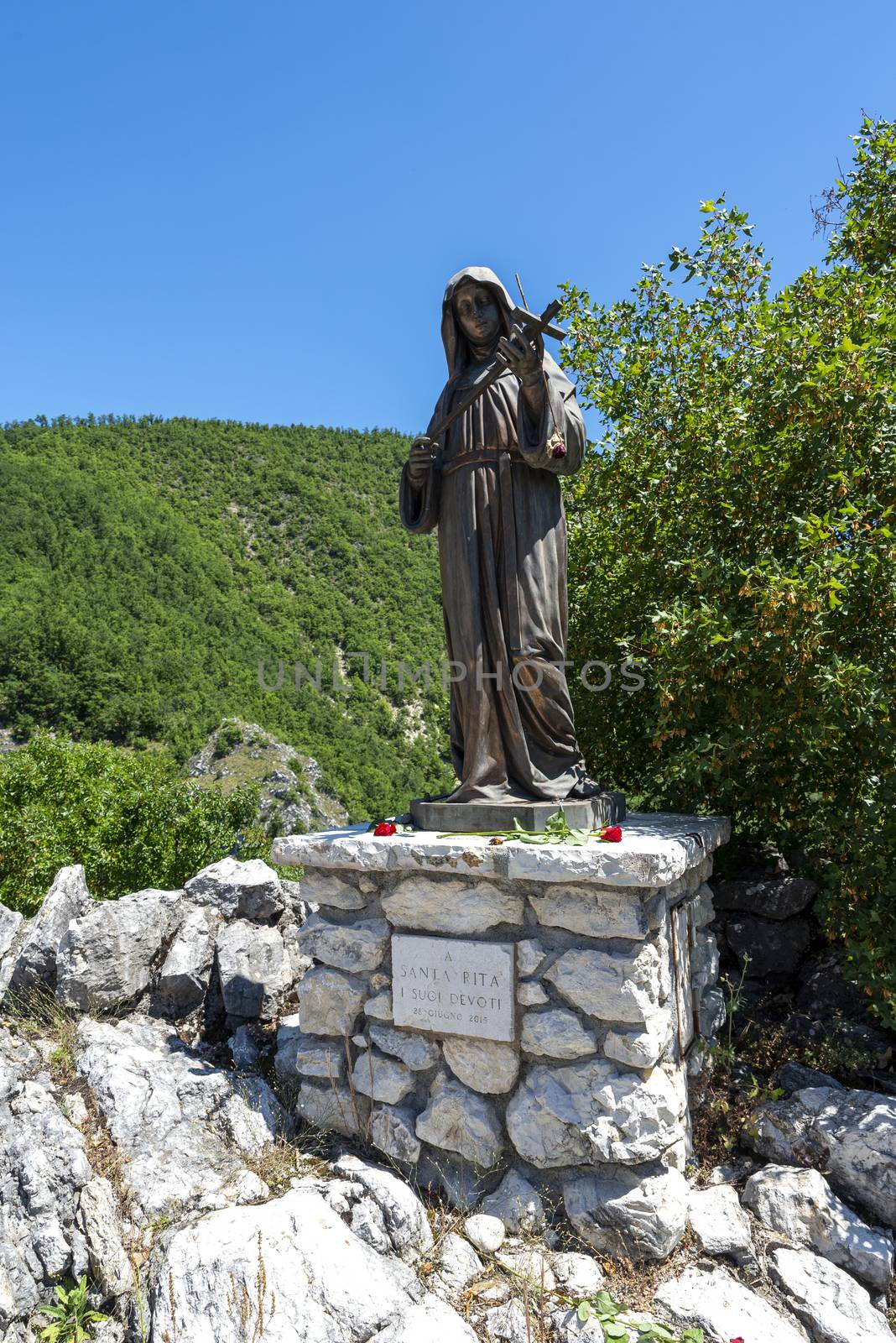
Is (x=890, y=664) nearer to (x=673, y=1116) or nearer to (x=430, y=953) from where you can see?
(x=673, y=1116)

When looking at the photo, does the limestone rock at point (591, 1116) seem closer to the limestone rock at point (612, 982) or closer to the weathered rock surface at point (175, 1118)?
the limestone rock at point (612, 982)

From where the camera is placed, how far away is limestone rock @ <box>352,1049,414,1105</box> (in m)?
3.37

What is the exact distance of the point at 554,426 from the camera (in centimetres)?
345

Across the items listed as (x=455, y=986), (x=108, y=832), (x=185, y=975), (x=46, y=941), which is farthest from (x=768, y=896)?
(x=108, y=832)

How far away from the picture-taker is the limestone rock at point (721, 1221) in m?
2.88

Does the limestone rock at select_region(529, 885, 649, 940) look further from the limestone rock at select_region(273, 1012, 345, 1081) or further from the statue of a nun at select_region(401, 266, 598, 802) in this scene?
the limestone rock at select_region(273, 1012, 345, 1081)

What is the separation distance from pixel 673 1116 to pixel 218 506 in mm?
38032

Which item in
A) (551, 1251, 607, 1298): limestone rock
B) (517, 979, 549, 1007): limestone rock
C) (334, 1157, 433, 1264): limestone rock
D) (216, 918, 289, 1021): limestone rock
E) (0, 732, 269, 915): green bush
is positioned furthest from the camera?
(0, 732, 269, 915): green bush

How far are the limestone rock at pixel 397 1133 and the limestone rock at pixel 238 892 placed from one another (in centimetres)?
165

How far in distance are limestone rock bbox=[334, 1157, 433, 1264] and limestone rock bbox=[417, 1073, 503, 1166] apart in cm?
23

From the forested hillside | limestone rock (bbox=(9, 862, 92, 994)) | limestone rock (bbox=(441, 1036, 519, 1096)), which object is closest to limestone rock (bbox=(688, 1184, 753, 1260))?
limestone rock (bbox=(441, 1036, 519, 1096))

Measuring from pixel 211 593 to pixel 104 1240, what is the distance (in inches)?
1209

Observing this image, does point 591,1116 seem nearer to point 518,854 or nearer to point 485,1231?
point 485,1231

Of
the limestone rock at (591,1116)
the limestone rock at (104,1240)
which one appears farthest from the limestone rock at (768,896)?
the limestone rock at (104,1240)
